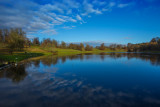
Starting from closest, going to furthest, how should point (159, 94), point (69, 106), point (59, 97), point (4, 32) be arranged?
1. point (69, 106)
2. point (59, 97)
3. point (159, 94)
4. point (4, 32)

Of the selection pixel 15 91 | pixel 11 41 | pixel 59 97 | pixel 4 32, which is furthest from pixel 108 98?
pixel 4 32

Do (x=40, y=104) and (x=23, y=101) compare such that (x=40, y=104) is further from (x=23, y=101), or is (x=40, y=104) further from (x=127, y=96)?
(x=127, y=96)

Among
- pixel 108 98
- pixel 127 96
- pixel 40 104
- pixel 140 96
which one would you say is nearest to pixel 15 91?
pixel 40 104

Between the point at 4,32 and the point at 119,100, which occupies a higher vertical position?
the point at 4,32

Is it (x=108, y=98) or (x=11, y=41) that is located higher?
(x=11, y=41)

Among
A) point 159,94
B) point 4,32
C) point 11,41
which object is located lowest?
point 159,94

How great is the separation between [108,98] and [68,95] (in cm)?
245

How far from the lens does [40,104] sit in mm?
4891

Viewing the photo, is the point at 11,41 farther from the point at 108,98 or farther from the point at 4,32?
the point at 4,32

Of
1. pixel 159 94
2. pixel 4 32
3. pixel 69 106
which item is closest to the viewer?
pixel 69 106

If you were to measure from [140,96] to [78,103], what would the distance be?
13.0 feet

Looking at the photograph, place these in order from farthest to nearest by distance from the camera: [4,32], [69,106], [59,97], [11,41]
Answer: [4,32]
[11,41]
[59,97]
[69,106]

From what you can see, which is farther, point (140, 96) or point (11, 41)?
point (11, 41)

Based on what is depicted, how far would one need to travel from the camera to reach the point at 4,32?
2574 inches
